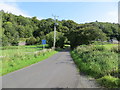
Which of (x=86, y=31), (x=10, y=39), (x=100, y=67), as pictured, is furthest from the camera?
(x=10, y=39)

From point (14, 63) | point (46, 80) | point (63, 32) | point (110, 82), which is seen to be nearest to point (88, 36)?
point (63, 32)

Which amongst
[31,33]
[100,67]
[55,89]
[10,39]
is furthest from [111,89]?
[31,33]

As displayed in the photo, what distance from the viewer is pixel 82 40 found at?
49.3m

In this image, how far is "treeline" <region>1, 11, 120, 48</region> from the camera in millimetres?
48906

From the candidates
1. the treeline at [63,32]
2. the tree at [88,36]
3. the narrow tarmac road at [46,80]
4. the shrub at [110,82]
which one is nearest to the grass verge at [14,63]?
the narrow tarmac road at [46,80]

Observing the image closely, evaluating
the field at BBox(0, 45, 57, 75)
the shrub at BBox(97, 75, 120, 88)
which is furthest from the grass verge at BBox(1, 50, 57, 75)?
the shrub at BBox(97, 75, 120, 88)

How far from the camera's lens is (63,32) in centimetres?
7831

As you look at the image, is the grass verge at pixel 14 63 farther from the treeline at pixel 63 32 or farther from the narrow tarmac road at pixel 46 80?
the treeline at pixel 63 32

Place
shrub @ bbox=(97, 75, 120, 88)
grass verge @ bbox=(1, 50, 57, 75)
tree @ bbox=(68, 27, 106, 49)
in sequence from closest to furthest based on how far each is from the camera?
1. shrub @ bbox=(97, 75, 120, 88)
2. grass verge @ bbox=(1, 50, 57, 75)
3. tree @ bbox=(68, 27, 106, 49)

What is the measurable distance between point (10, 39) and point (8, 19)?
78.8 feet

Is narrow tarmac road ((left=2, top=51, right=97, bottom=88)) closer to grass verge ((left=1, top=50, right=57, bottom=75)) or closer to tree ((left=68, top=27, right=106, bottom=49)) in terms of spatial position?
grass verge ((left=1, top=50, right=57, bottom=75))

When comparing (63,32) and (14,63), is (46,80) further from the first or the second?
(63,32)

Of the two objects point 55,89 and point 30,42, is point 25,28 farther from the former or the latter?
point 55,89

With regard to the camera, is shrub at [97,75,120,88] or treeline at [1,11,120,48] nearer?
shrub at [97,75,120,88]
